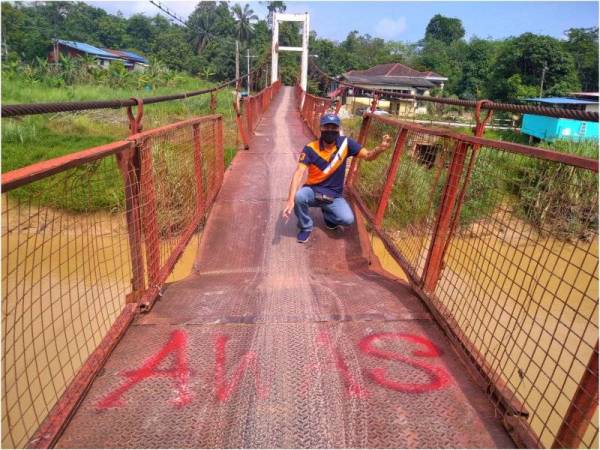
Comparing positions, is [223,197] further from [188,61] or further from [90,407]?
[188,61]

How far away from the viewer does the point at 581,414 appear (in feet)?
4.78

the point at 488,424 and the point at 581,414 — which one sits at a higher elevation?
the point at 581,414

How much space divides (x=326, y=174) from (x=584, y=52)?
48.3 m

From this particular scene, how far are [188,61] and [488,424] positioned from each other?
58362 mm

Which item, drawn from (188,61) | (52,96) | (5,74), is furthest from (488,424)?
(188,61)

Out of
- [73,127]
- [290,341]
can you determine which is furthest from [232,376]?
[73,127]

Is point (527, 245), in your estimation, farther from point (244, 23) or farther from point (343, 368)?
point (244, 23)

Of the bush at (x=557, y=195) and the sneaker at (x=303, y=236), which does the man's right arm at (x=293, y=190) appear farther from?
the bush at (x=557, y=195)

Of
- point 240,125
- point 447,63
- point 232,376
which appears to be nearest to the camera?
point 232,376

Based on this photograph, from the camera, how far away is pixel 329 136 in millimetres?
3932

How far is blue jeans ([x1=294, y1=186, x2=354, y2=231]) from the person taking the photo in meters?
4.02

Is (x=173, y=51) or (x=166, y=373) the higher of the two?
(x=173, y=51)

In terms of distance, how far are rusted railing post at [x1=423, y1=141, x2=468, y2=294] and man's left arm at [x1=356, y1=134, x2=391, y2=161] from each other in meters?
0.84

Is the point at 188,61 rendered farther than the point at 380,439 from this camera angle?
Yes
